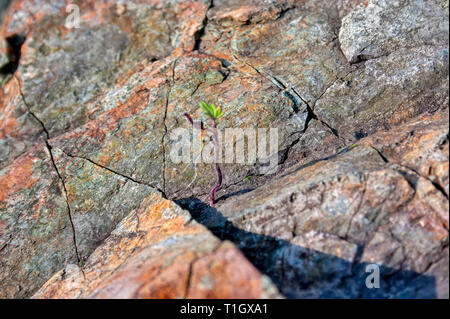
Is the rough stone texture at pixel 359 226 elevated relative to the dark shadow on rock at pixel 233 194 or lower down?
elevated

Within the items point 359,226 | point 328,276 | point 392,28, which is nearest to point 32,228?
point 328,276

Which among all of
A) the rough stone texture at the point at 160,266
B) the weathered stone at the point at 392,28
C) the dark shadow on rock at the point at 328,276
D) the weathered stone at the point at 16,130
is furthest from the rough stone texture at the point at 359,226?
the weathered stone at the point at 16,130

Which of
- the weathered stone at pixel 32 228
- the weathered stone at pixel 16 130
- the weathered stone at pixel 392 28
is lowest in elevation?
the weathered stone at pixel 32 228

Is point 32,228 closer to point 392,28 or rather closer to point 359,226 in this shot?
point 359,226

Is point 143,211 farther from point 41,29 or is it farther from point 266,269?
point 41,29

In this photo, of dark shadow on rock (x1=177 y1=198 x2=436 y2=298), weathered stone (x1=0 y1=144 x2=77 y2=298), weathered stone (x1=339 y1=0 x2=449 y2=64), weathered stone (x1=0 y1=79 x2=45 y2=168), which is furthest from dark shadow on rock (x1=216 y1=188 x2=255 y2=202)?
weathered stone (x1=0 y1=79 x2=45 y2=168)

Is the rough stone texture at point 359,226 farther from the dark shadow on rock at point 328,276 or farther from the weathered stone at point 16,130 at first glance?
the weathered stone at point 16,130
